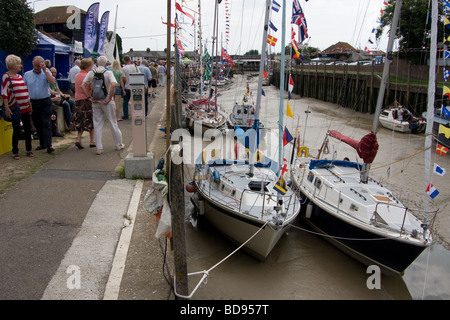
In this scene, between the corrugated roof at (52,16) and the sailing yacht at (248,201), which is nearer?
the sailing yacht at (248,201)

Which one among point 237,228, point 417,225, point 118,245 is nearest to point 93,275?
point 118,245

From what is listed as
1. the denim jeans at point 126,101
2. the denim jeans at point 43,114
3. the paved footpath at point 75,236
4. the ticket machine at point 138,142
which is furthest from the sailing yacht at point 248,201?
the denim jeans at point 126,101

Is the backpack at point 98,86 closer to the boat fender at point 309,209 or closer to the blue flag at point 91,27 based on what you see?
the boat fender at point 309,209

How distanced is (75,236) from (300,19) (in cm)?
701

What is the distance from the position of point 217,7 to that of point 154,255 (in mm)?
16524

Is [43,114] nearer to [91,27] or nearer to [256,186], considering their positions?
[256,186]

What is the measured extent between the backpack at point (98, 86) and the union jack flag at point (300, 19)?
4.75 meters

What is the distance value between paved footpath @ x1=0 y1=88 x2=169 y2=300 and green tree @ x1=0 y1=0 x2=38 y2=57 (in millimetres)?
7979

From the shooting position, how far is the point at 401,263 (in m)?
7.37

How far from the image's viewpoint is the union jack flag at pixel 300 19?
8648 mm

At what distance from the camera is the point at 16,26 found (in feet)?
43.5

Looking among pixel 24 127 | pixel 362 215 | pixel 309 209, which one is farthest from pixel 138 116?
pixel 362 215

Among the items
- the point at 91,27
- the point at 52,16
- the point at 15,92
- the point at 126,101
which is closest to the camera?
the point at 15,92
